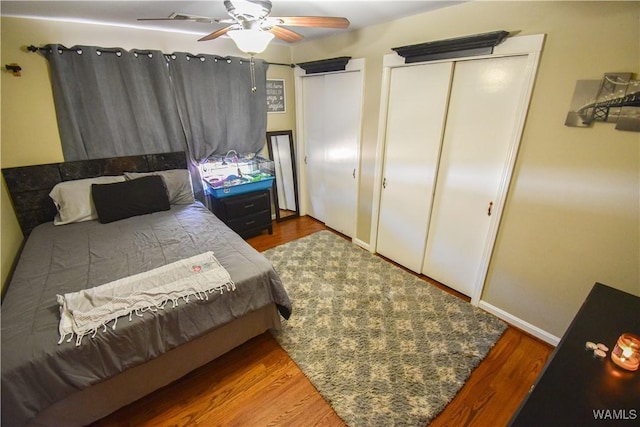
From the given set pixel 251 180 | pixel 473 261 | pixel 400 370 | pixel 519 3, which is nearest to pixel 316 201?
pixel 251 180

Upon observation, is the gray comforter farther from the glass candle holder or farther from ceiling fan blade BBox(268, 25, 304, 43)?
the glass candle holder

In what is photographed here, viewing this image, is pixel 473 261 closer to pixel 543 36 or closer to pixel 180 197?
pixel 543 36

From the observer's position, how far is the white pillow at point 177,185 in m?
2.81

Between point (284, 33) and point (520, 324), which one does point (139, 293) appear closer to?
point (284, 33)

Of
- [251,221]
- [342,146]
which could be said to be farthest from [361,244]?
[251,221]

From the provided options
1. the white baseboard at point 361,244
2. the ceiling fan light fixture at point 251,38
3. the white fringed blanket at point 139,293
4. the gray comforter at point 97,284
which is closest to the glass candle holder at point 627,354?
the gray comforter at point 97,284

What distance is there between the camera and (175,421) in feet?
5.03

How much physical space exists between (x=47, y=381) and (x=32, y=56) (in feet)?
8.23

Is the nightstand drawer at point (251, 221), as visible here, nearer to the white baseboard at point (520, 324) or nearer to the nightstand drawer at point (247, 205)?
the nightstand drawer at point (247, 205)

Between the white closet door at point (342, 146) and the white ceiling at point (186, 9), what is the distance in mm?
717

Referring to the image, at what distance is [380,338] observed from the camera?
2020mm

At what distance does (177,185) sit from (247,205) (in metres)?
0.78

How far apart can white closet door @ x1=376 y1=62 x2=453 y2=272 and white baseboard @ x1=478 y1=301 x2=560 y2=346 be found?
0.68 m

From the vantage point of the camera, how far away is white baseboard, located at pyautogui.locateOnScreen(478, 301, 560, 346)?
1961 millimetres
